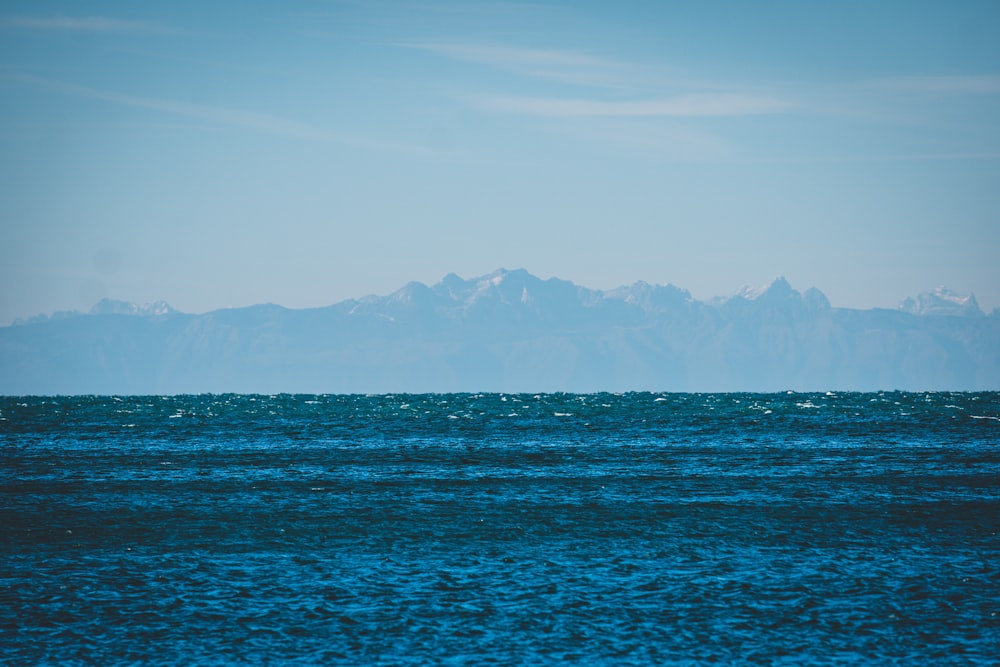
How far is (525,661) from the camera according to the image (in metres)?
28.2

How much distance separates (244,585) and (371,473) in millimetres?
30756

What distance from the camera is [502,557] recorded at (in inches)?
1571

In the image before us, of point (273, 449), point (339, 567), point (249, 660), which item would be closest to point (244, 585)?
point (339, 567)

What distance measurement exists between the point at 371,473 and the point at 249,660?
38.1 meters

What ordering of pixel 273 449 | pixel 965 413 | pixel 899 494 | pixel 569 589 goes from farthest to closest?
pixel 965 413
pixel 273 449
pixel 899 494
pixel 569 589

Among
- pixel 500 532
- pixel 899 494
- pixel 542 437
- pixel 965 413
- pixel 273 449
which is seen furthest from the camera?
pixel 965 413

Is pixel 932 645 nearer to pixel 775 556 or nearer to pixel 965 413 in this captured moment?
pixel 775 556

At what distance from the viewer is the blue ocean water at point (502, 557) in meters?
29.7

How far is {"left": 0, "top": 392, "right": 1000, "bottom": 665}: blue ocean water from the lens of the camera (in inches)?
1169

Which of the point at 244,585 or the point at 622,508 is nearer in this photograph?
the point at 244,585

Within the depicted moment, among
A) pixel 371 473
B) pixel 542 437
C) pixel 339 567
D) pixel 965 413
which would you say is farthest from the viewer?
pixel 965 413

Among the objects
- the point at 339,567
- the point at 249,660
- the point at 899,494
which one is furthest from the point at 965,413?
the point at 249,660

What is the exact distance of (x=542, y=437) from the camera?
9512 centimetres

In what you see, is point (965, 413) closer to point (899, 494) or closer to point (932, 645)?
point (899, 494)
